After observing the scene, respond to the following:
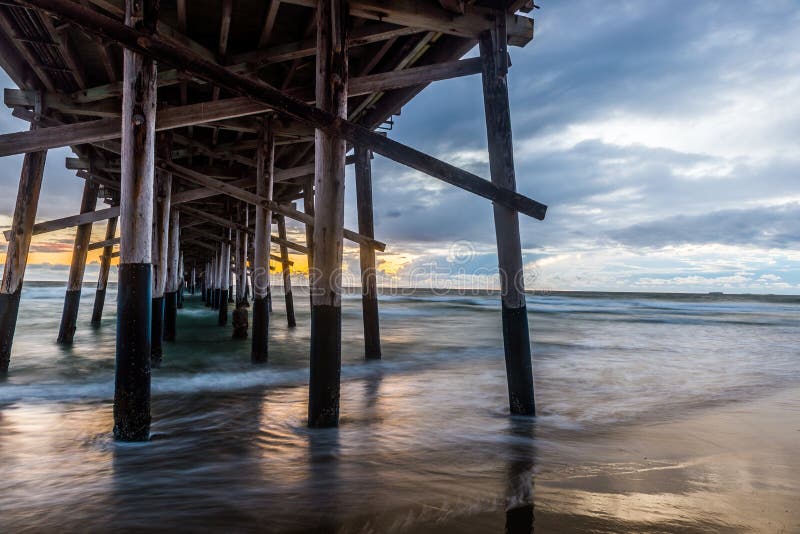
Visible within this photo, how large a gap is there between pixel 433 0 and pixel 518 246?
2.38m

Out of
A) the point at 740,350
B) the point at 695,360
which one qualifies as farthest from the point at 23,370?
the point at 740,350

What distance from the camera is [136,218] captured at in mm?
3203

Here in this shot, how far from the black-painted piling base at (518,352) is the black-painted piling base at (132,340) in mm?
2729

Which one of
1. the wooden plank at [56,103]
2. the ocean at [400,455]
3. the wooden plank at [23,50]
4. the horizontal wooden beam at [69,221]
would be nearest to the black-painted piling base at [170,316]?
the ocean at [400,455]

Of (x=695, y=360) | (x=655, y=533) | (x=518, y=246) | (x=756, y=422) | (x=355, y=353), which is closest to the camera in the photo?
(x=655, y=533)

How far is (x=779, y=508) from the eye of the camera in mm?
2662

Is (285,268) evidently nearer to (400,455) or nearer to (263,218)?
(263,218)

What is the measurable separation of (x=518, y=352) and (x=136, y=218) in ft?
10.3

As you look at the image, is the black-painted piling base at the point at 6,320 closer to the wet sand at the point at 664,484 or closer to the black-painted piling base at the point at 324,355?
the black-painted piling base at the point at 324,355

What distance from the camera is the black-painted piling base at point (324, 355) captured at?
369 centimetres

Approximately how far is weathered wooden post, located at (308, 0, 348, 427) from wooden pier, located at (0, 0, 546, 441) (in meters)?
0.01

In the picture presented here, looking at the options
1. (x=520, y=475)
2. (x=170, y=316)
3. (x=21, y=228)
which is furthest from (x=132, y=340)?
(x=170, y=316)

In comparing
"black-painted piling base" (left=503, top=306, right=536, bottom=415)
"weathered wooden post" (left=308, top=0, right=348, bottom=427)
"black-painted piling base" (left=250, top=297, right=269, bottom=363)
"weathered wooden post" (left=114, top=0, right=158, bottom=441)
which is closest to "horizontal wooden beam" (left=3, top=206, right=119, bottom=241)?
"black-painted piling base" (left=250, top=297, right=269, bottom=363)

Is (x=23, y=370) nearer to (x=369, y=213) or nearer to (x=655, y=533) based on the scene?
(x=369, y=213)
